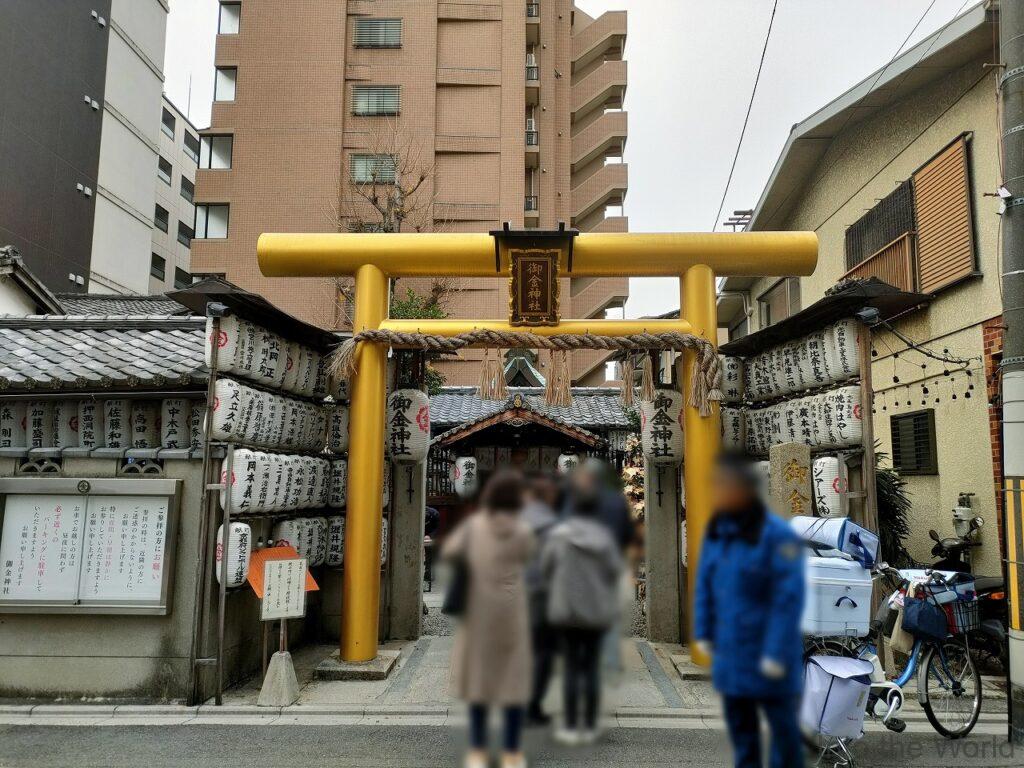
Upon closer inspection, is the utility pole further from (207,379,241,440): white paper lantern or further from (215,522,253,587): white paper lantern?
(207,379,241,440): white paper lantern

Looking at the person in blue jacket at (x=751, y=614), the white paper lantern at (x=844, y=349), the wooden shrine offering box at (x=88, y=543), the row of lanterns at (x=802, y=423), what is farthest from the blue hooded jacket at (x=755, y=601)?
the wooden shrine offering box at (x=88, y=543)

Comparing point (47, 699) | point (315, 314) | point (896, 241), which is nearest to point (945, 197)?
point (896, 241)

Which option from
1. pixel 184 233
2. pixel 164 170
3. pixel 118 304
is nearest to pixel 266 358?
pixel 118 304

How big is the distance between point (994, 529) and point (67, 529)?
14.8 meters

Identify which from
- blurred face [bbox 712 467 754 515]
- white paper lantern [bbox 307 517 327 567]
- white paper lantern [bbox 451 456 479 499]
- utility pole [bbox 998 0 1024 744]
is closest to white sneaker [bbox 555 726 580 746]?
blurred face [bbox 712 467 754 515]

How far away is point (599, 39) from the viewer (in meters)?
41.8

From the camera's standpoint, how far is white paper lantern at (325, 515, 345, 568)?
43.7ft

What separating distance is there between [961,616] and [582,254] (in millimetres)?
6801

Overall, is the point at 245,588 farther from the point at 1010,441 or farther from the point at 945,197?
the point at 945,197

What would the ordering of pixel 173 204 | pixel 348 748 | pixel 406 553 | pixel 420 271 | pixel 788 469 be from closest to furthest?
pixel 788 469 < pixel 348 748 < pixel 420 271 < pixel 406 553 < pixel 173 204

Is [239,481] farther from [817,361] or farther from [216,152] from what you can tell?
[216,152]

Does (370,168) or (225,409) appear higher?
(370,168)

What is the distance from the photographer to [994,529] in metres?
12.2

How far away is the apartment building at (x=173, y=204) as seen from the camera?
43.1m
